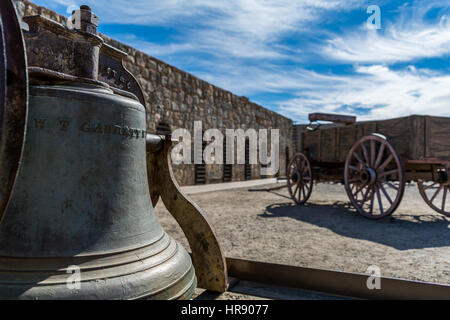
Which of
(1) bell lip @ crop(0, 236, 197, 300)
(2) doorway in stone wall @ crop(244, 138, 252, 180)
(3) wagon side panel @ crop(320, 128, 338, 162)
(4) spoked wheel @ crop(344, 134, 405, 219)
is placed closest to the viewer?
(1) bell lip @ crop(0, 236, 197, 300)

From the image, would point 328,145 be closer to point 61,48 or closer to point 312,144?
point 312,144

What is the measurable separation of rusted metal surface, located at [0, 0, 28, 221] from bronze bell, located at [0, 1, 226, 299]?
0.08 m

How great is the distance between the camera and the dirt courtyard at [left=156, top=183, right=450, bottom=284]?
108 inches

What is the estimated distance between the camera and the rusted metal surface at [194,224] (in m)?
1.65

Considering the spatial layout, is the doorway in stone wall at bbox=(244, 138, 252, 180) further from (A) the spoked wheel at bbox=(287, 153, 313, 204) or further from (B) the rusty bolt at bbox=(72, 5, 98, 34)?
(B) the rusty bolt at bbox=(72, 5, 98, 34)

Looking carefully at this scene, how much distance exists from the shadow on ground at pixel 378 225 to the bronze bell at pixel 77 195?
2980mm

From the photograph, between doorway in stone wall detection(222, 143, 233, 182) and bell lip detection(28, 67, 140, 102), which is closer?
bell lip detection(28, 67, 140, 102)

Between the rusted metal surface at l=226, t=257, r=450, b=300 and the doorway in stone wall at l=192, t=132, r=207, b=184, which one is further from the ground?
the doorway in stone wall at l=192, t=132, r=207, b=184

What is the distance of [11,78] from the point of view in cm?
80

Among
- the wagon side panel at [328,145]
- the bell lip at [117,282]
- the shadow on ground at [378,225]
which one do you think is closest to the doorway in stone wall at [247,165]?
the wagon side panel at [328,145]

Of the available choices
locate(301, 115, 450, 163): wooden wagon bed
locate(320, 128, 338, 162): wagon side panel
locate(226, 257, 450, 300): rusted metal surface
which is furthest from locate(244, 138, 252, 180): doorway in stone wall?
locate(226, 257, 450, 300): rusted metal surface

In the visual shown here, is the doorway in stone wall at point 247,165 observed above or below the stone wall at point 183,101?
below

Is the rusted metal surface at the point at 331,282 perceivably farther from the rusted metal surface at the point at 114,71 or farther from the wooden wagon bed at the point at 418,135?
the wooden wagon bed at the point at 418,135

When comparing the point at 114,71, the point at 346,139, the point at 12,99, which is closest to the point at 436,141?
the point at 346,139
